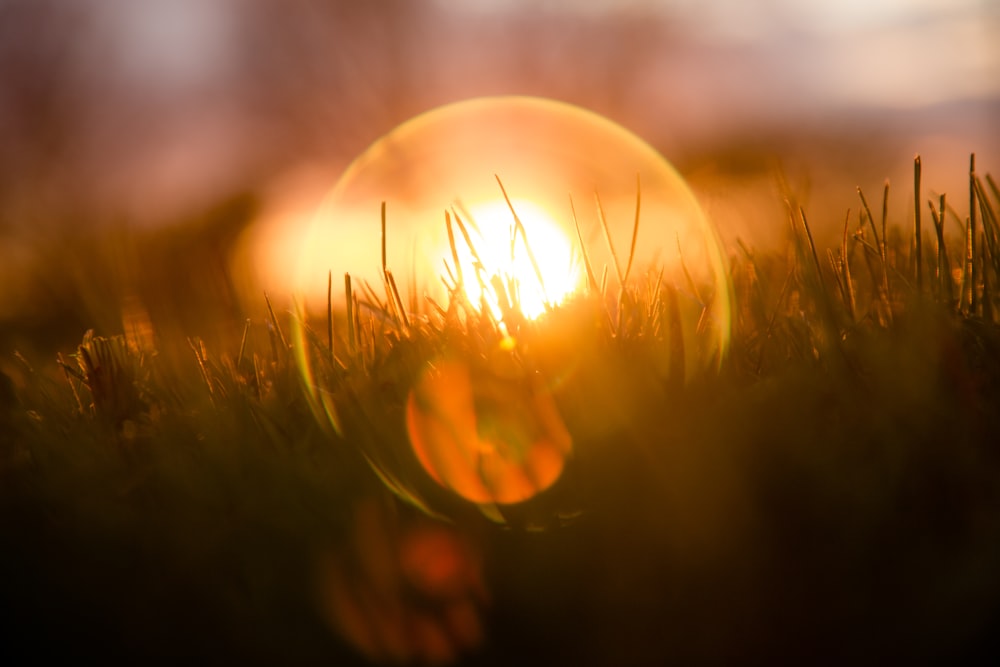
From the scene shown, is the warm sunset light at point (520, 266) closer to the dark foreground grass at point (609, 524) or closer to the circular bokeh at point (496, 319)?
→ the circular bokeh at point (496, 319)

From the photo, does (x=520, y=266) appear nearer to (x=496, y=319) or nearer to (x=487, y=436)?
(x=496, y=319)

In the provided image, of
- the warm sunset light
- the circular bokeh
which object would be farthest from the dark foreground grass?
the warm sunset light

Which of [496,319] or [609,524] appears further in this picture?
[496,319]

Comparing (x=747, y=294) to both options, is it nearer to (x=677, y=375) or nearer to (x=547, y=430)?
(x=677, y=375)

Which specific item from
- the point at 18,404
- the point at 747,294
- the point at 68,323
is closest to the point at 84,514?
the point at 18,404

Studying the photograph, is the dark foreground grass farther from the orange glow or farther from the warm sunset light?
the warm sunset light

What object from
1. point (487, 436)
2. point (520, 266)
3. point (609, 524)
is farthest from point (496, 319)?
point (609, 524)
